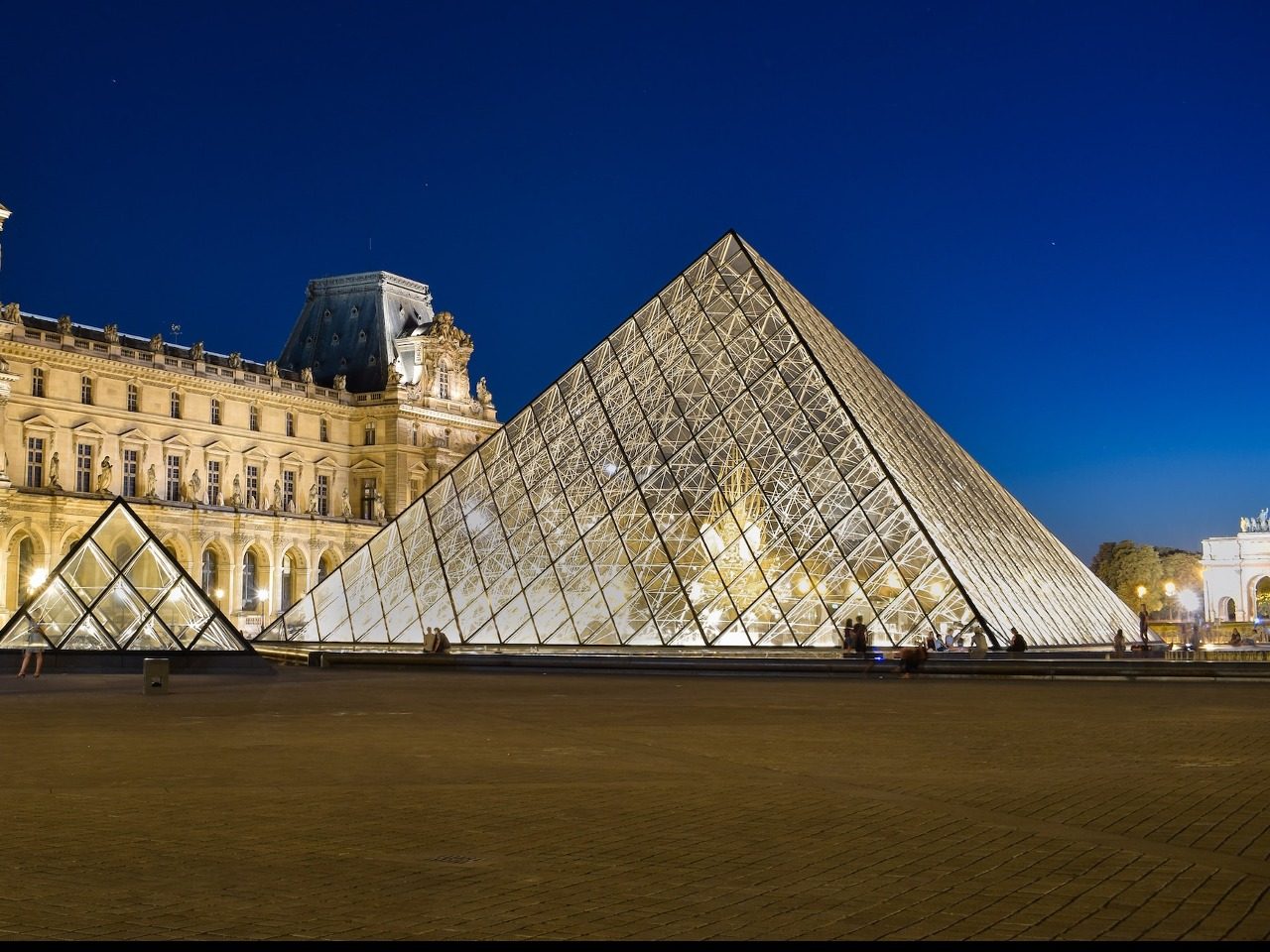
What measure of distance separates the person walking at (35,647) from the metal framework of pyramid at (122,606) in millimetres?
81

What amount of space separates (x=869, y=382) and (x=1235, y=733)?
23.4 metres

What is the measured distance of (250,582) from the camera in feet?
227

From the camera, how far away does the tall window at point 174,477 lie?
6588 cm

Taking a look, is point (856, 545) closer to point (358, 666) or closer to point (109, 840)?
point (358, 666)

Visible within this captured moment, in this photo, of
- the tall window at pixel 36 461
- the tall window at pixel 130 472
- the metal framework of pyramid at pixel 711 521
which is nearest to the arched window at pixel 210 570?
the tall window at pixel 130 472

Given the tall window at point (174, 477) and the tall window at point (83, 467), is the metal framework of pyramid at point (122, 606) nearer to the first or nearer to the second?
the tall window at point (83, 467)

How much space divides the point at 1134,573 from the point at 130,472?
2764 inches

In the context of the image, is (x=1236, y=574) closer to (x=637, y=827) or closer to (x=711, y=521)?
(x=711, y=521)

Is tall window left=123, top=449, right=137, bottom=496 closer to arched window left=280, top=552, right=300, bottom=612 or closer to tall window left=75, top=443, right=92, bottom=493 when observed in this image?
tall window left=75, top=443, right=92, bottom=493

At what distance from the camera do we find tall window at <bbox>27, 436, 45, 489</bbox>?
59.0 metres

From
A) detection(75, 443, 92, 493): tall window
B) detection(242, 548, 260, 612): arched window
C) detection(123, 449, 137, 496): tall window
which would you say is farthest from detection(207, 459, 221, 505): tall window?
detection(75, 443, 92, 493): tall window

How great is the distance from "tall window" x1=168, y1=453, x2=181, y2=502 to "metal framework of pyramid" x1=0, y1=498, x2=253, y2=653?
37.8 m

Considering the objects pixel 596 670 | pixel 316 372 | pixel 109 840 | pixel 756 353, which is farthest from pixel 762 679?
pixel 316 372

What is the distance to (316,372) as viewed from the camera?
265 feet
